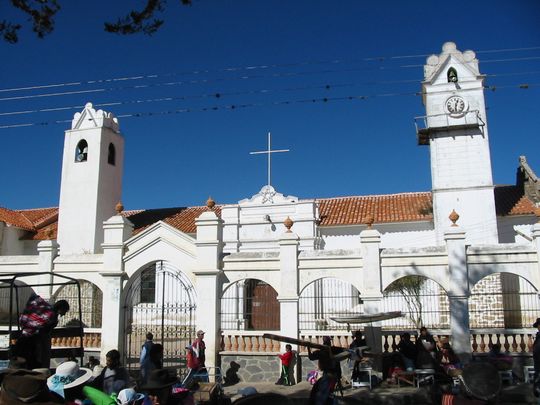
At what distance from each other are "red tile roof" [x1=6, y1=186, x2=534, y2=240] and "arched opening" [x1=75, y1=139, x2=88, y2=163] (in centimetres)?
401

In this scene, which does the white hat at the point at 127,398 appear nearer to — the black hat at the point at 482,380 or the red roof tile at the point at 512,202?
the black hat at the point at 482,380

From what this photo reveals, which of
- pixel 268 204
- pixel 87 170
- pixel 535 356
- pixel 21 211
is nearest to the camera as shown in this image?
pixel 535 356

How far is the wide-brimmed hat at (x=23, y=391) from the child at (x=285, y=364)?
9560 mm

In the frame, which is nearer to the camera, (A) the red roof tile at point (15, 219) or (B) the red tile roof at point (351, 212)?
(B) the red tile roof at point (351, 212)

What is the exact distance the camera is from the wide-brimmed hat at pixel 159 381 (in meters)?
6.06

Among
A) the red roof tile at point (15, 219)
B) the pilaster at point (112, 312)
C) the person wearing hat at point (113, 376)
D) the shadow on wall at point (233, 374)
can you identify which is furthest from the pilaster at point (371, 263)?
the red roof tile at point (15, 219)

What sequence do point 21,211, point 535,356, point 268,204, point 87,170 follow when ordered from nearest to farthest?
point 535,356
point 268,204
point 87,170
point 21,211

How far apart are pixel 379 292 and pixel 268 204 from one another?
10.9m

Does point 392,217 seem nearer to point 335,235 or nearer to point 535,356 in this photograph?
point 335,235

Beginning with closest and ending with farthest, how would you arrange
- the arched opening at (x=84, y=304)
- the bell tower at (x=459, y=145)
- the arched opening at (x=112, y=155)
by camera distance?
the arched opening at (x=84, y=304) < the bell tower at (x=459, y=145) < the arched opening at (x=112, y=155)

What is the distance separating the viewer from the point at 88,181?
90.9 ft

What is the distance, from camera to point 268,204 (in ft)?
80.4

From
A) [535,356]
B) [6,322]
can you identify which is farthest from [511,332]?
[6,322]

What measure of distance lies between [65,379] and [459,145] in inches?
834
